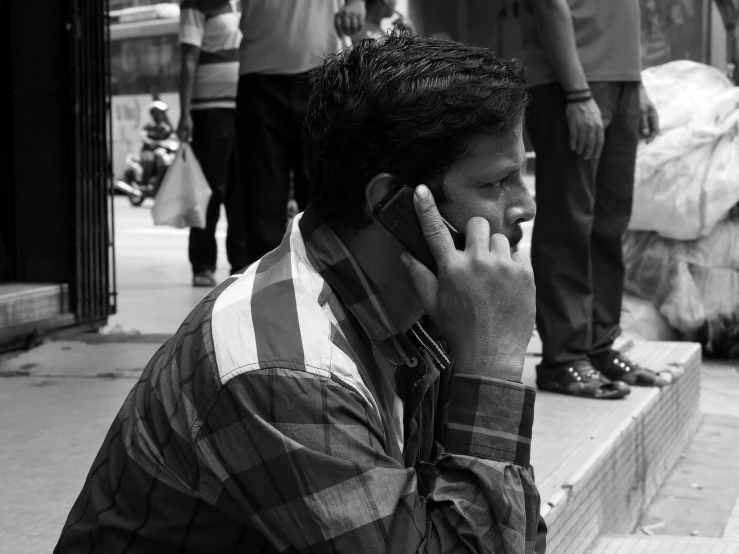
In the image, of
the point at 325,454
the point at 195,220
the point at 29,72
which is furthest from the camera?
the point at 195,220

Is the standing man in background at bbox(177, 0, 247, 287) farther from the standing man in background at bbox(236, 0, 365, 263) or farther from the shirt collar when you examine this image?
the shirt collar

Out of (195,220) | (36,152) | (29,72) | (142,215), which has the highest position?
(29,72)

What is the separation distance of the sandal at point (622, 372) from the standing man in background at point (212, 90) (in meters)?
2.94

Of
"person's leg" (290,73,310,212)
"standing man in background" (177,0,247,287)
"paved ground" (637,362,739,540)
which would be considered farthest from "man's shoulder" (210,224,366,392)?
"standing man in background" (177,0,247,287)

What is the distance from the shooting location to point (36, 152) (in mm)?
4625

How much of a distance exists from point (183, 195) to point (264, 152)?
1.51 metres

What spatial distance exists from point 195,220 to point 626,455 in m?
2.97

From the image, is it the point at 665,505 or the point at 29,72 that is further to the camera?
the point at 29,72

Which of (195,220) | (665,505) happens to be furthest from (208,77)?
(665,505)

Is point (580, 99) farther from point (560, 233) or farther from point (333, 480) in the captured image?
point (333, 480)

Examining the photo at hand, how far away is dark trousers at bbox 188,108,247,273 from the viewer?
21.0 feet

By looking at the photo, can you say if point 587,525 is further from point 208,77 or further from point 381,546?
point 208,77

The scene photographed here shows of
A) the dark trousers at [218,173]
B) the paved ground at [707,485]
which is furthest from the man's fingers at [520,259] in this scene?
the dark trousers at [218,173]

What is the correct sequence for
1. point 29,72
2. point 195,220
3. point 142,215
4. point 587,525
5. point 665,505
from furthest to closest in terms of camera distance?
point 142,215 < point 195,220 < point 29,72 < point 665,505 < point 587,525
